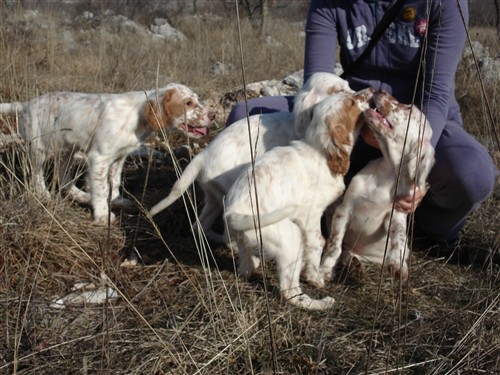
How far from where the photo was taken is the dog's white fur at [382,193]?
9.41ft

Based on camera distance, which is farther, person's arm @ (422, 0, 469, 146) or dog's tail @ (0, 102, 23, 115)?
dog's tail @ (0, 102, 23, 115)

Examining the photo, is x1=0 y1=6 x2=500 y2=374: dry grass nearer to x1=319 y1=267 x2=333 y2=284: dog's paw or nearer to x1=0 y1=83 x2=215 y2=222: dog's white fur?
x1=319 y1=267 x2=333 y2=284: dog's paw

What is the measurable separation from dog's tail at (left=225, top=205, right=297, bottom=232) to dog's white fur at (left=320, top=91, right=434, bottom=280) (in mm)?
713

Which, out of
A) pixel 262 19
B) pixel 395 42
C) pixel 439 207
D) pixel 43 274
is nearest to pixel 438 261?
pixel 439 207

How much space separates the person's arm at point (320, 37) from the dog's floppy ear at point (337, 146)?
0.98 meters

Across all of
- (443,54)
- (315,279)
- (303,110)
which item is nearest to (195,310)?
(315,279)

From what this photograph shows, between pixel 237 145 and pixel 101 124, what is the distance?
124cm

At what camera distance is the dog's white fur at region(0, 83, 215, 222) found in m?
3.78

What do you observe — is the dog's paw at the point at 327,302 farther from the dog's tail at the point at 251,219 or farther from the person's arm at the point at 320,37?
the person's arm at the point at 320,37

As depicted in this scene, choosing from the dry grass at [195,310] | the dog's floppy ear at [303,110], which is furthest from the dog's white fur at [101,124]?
the dog's floppy ear at [303,110]

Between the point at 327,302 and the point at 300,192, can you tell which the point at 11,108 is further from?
the point at 327,302

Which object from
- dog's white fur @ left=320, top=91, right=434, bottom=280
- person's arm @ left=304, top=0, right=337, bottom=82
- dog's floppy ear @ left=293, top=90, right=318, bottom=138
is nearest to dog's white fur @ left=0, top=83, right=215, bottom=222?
person's arm @ left=304, top=0, right=337, bottom=82

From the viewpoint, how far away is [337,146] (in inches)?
110

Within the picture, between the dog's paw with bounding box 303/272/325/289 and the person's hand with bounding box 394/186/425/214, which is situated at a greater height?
the person's hand with bounding box 394/186/425/214
